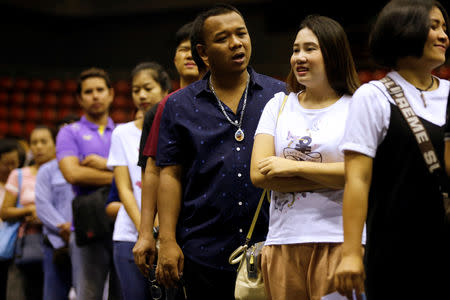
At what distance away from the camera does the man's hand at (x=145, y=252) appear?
266 centimetres

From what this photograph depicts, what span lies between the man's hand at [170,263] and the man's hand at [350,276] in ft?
2.90

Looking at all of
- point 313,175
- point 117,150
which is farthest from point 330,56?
point 117,150

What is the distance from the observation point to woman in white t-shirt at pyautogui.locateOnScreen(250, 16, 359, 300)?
6.70 feet

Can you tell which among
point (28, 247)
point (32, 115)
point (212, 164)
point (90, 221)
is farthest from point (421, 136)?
point (32, 115)

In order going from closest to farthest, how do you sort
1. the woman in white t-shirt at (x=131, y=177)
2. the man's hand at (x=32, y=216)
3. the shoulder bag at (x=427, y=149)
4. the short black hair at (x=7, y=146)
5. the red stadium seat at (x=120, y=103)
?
the shoulder bag at (x=427, y=149) → the woman in white t-shirt at (x=131, y=177) → the man's hand at (x=32, y=216) → the short black hair at (x=7, y=146) → the red stadium seat at (x=120, y=103)

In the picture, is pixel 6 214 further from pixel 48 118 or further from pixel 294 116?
pixel 48 118

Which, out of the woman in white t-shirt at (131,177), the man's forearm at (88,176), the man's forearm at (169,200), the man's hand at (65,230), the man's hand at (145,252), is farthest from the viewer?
the man's hand at (65,230)

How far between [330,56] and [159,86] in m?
1.69

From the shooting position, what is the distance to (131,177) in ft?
11.3

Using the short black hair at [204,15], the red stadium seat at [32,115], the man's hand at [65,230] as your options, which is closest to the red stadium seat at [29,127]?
the red stadium seat at [32,115]

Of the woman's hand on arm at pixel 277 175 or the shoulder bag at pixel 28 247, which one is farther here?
the shoulder bag at pixel 28 247

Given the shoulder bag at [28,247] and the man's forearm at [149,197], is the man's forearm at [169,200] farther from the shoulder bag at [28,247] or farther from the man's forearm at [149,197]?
the shoulder bag at [28,247]

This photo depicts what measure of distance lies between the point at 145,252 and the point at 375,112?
130cm

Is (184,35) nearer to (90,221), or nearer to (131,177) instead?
(131,177)
